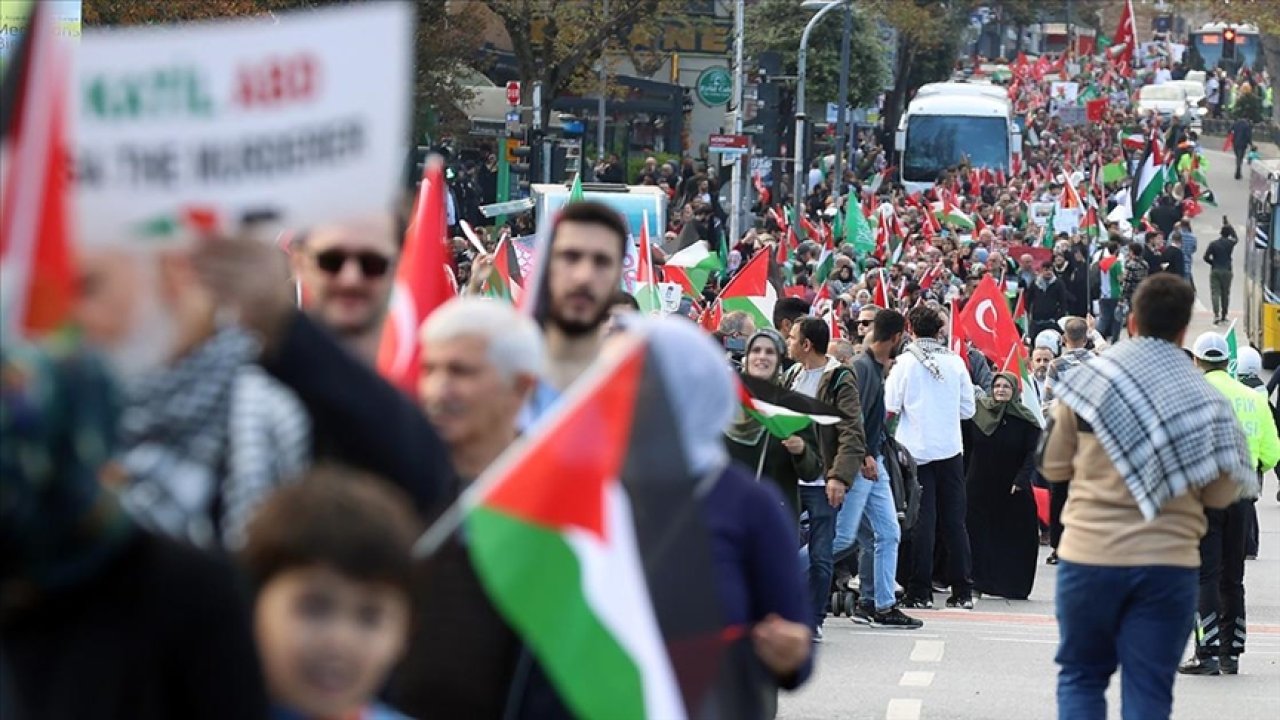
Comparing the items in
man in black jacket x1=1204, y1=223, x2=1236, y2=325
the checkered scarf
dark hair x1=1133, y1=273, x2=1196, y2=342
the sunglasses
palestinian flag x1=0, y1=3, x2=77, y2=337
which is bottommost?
man in black jacket x1=1204, y1=223, x2=1236, y2=325

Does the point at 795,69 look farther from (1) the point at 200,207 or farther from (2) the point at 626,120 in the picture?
(1) the point at 200,207

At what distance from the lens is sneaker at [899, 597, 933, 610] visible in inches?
634

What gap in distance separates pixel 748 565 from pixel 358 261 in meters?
1.37

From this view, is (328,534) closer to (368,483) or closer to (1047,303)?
(368,483)

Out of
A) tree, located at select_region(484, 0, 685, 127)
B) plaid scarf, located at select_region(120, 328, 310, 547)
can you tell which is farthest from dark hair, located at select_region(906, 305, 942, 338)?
tree, located at select_region(484, 0, 685, 127)

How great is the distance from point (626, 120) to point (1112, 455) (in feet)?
171

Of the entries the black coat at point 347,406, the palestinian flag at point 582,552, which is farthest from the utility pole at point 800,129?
the black coat at point 347,406

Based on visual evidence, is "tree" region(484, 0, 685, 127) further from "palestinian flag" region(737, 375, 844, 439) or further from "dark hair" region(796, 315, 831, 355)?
"palestinian flag" region(737, 375, 844, 439)

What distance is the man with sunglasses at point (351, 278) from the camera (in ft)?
14.5

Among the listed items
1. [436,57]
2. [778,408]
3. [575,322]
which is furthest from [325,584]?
[436,57]

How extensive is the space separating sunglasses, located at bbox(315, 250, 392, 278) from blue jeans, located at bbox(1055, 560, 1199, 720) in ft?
13.9

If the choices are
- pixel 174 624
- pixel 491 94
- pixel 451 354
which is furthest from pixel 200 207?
pixel 491 94

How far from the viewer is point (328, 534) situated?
3.58m

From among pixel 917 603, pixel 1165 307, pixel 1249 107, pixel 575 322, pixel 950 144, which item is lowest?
pixel 1249 107
